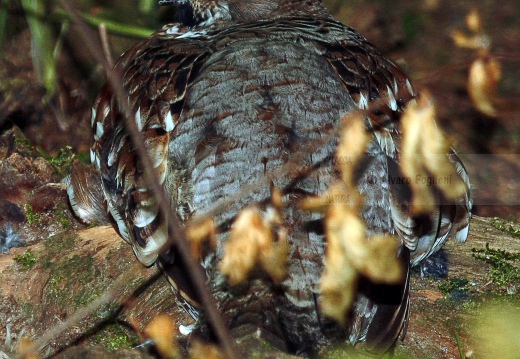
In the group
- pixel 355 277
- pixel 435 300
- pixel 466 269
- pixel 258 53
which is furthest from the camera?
pixel 466 269

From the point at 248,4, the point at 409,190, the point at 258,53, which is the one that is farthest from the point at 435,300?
the point at 248,4

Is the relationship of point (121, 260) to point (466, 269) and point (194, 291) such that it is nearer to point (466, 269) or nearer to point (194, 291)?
point (194, 291)

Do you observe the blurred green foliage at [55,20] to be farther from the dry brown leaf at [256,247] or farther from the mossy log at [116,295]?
the dry brown leaf at [256,247]

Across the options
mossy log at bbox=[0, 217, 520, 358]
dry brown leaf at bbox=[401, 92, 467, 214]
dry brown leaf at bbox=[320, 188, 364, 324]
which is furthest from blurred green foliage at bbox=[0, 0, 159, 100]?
dry brown leaf at bbox=[320, 188, 364, 324]

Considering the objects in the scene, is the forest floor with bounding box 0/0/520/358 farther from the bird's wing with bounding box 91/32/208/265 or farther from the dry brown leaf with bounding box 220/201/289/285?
the dry brown leaf with bounding box 220/201/289/285

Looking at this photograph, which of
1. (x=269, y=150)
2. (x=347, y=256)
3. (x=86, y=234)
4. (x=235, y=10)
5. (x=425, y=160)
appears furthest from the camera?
(x=235, y=10)

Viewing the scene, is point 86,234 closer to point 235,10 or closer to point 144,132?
point 144,132

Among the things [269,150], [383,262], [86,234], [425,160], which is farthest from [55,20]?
[383,262]
